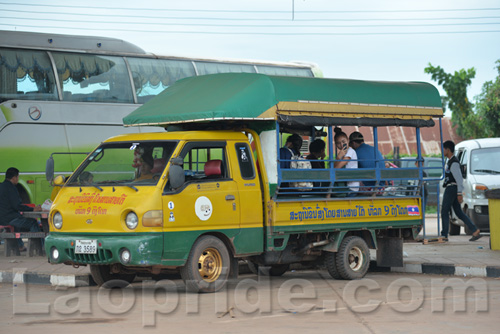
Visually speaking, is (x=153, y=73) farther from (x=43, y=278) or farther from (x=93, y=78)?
(x=43, y=278)

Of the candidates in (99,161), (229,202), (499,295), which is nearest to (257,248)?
(229,202)

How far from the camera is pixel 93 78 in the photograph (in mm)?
18344

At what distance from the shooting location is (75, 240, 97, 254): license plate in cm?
1023

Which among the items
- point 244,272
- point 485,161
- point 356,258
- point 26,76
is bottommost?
point 244,272

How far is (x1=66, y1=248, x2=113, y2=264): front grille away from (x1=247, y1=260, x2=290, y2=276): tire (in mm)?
3241

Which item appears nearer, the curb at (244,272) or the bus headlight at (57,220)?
the bus headlight at (57,220)

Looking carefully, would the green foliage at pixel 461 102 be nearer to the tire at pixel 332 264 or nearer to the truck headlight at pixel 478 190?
the truck headlight at pixel 478 190

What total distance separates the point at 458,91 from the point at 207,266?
107 ft

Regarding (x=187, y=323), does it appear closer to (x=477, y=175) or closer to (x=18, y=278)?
(x=18, y=278)

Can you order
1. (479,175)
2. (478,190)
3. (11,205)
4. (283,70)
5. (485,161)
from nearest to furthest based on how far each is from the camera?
(11,205), (478,190), (479,175), (485,161), (283,70)

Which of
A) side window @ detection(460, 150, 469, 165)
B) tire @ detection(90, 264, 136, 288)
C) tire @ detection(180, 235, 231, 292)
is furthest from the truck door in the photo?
side window @ detection(460, 150, 469, 165)

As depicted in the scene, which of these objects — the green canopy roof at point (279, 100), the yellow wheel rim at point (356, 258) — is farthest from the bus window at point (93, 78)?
the yellow wheel rim at point (356, 258)

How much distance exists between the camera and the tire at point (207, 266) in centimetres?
1042

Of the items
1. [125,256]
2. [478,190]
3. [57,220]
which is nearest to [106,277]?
[57,220]
